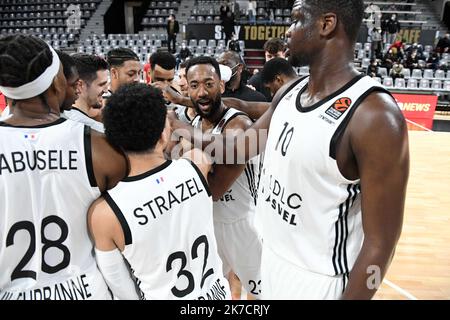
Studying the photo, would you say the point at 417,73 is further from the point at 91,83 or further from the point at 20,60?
the point at 20,60

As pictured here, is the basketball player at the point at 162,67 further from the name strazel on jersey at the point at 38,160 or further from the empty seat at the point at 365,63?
the empty seat at the point at 365,63

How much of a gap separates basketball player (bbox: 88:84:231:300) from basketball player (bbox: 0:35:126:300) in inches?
3.1

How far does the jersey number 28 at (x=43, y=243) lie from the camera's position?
142 centimetres


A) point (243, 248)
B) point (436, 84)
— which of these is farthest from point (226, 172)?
point (436, 84)

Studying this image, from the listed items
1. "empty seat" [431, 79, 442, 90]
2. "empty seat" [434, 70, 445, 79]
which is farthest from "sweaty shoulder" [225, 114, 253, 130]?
"empty seat" [434, 70, 445, 79]

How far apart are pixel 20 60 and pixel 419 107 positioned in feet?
36.3

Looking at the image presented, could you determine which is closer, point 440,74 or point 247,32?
point 440,74

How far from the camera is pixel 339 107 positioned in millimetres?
1353

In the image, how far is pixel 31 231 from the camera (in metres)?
1.44

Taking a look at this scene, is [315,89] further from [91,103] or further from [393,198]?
[91,103]

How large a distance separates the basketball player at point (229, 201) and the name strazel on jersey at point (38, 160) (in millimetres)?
1158

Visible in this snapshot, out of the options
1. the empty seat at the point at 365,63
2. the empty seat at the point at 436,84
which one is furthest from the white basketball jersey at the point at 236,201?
the empty seat at the point at 365,63

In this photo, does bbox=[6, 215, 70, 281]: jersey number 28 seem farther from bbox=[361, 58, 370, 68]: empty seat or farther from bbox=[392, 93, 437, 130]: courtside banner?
bbox=[361, 58, 370, 68]: empty seat

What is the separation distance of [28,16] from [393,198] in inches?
852
